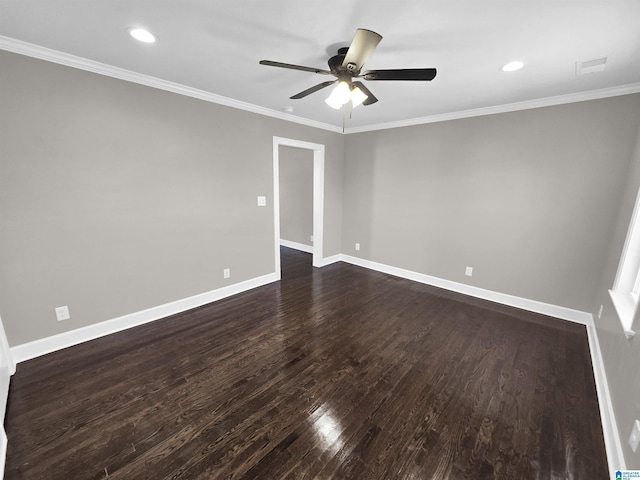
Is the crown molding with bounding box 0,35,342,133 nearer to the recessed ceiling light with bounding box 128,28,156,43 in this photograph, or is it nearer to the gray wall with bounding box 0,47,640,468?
the gray wall with bounding box 0,47,640,468

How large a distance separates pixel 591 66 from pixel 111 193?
4274 millimetres

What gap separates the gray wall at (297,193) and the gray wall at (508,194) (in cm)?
128

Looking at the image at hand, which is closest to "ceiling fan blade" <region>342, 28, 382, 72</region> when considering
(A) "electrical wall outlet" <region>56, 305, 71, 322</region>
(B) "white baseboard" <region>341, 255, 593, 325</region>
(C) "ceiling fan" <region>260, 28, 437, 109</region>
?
(C) "ceiling fan" <region>260, 28, 437, 109</region>

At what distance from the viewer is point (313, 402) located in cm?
184

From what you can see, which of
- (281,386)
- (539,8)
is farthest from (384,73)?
(281,386)

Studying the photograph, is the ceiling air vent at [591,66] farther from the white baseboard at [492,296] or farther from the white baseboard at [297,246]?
the white baseboard at [297,246]

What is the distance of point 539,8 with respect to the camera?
55.9 inches

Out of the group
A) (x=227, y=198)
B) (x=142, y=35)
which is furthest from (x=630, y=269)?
(x=142, y=35)

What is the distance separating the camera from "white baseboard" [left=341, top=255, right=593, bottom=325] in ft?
9.80

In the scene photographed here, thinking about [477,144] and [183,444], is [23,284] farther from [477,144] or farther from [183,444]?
[477,144]

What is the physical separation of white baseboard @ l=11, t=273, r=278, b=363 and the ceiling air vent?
4.07 metres

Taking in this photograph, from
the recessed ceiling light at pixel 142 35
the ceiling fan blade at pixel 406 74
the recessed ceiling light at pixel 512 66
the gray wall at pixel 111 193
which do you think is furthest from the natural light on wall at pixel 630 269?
the recessed ceiling light at pixel 142 35

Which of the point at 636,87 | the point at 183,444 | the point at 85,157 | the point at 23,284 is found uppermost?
the point at 636,87

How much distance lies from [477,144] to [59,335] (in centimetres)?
501
